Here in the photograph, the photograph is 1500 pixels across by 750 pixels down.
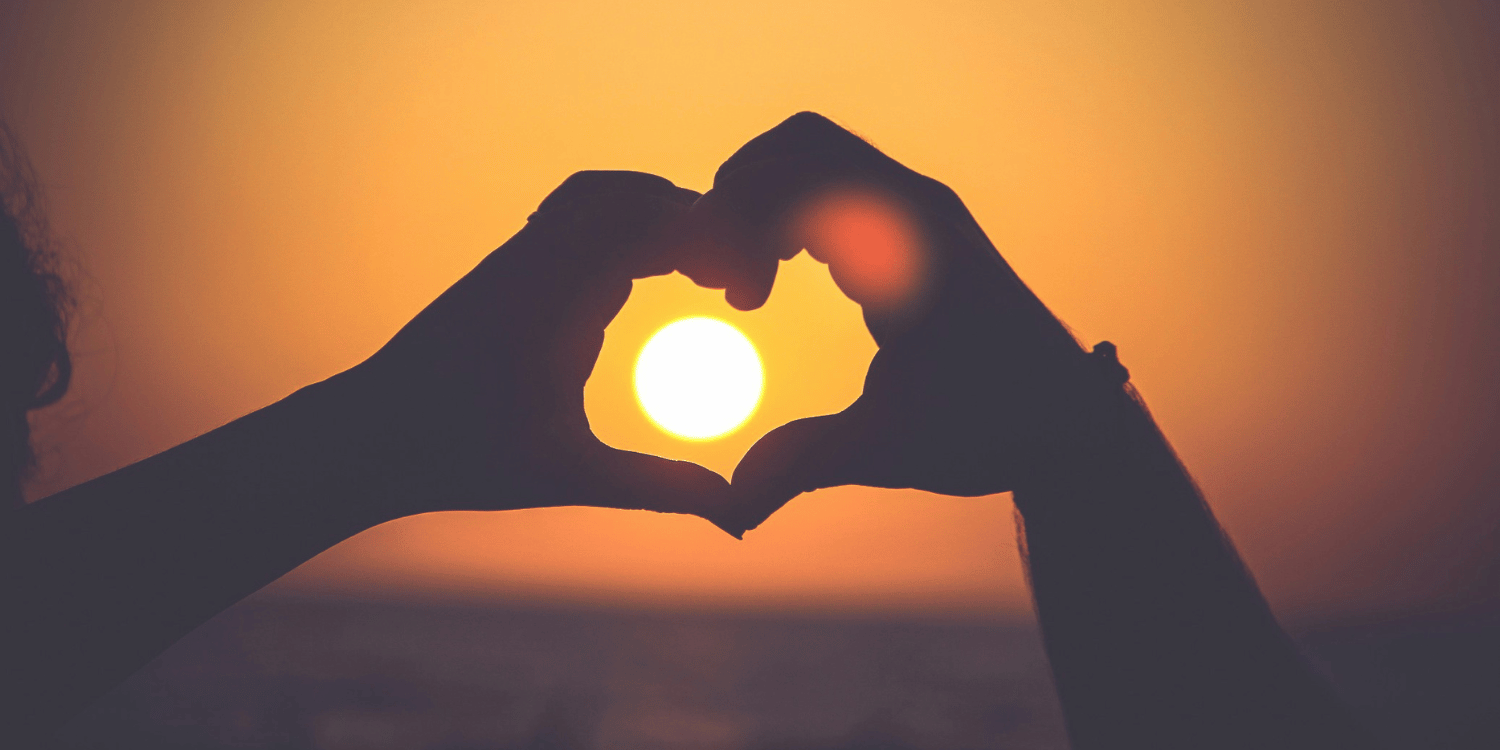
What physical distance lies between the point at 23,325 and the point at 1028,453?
285cm

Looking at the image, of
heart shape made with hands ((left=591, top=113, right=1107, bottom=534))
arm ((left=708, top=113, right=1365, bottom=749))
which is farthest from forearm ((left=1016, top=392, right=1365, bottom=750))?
heart shape made with hands ((left=591, top=113, right=1107, bottom=534))

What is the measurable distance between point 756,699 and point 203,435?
2590cm

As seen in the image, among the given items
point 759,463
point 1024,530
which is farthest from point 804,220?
point 1024,530

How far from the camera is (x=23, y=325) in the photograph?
6.87 ft

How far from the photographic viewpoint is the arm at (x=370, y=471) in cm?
105

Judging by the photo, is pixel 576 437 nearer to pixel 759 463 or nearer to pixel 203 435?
pixel 759 463

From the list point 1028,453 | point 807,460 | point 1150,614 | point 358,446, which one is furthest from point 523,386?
point 1150,614

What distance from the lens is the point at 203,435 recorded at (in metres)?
1.23

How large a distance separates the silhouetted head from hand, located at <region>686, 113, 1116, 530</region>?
1.99m

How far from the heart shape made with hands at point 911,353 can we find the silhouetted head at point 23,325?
1.99 metres

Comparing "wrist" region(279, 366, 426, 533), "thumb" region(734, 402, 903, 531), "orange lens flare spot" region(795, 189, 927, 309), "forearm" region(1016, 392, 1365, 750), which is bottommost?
"forearm" region(1016, 392, 1365, 750)

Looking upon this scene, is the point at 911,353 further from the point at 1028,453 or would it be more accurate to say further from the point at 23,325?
the point at 23,325

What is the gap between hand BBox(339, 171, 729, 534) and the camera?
1364 mm

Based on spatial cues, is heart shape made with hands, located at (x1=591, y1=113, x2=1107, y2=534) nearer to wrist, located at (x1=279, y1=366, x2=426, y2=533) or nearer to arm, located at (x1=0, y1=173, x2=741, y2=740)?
arm, located at (x1=0, y1=173, x2=741, y2=740)
